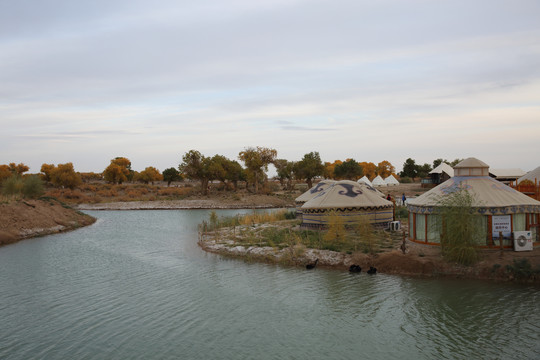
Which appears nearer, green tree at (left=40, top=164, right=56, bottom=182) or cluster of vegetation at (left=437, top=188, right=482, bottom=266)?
cluster of vegetation at (left=437, top=188, right=482, bottom=266)

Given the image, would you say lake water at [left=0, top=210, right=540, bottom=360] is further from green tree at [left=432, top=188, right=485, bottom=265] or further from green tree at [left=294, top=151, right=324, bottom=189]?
green tree at [left=294, top=151, right=324, bottom=189]

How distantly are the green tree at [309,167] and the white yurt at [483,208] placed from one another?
42.3 metres

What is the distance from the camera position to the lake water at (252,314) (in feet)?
30.9

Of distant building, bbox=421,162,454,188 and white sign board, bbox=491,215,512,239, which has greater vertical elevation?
distant building, bbox=421,162,454,188

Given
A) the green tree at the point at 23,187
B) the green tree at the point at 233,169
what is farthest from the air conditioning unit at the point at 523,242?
the green tree at the point at 233,169

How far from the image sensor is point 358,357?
354 inches

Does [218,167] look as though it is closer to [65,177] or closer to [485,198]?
[65,177]

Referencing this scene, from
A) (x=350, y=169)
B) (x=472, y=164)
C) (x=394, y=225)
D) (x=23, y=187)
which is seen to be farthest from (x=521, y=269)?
(x=350, y=169)

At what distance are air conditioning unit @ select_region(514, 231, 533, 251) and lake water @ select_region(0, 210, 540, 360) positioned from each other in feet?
8.07

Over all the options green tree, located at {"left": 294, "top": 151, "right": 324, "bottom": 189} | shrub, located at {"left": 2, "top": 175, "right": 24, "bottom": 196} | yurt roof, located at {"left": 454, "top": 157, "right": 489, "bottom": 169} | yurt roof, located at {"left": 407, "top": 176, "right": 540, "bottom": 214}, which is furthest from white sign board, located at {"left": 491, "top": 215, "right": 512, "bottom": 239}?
green tree, located at {"left": 294, "top": 151, "right": 324, "bottom": 189}

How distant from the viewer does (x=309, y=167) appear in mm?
60531

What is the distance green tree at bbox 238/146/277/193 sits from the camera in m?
61.1

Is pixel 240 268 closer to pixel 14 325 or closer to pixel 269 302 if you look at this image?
pixel 269 302

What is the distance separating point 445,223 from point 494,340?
6.10 metres
